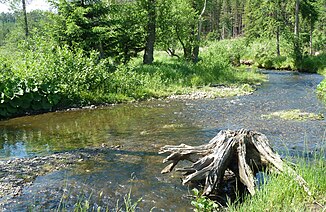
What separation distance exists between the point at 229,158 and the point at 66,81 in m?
11.4

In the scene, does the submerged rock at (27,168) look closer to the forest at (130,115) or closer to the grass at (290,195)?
the forest at (130,115)

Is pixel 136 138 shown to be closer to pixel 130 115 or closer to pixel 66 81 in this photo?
pixel 130 115

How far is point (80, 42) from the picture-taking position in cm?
1927

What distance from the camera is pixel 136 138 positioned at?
9.74 m

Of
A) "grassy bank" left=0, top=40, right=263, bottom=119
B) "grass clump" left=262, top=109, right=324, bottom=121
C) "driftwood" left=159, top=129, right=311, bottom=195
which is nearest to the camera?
"driftwood" left=159, top=129, right=311, bottom=195

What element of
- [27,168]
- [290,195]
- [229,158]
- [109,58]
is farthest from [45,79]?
[290,195]

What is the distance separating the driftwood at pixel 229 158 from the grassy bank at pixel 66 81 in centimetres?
957

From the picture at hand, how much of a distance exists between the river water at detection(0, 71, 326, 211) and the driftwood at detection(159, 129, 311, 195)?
15.6 inches

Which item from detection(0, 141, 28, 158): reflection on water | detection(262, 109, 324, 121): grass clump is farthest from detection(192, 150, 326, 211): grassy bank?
detection(262, 109, 324, 121): grass clump

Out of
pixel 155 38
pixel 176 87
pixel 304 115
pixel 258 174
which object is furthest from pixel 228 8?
pixel 258 174

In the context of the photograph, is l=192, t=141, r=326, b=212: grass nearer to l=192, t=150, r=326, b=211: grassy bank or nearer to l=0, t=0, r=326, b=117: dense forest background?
l=192, t=150, r=326, b=211: grassy bank

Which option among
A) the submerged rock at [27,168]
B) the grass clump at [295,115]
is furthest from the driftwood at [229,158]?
the grass clump at [295,115]

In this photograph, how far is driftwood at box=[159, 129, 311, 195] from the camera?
5496 mm

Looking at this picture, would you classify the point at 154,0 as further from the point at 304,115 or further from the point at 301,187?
the point at 301,187
